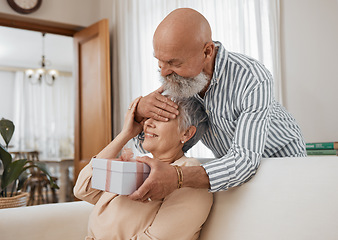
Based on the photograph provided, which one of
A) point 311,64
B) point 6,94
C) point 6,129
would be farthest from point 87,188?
point 6,94

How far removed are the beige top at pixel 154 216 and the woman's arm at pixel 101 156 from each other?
9 centimetres

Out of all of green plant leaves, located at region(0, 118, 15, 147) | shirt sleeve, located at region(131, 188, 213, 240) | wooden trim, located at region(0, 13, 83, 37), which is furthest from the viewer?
wooden trim, located at region(0, 13, 83, 37)

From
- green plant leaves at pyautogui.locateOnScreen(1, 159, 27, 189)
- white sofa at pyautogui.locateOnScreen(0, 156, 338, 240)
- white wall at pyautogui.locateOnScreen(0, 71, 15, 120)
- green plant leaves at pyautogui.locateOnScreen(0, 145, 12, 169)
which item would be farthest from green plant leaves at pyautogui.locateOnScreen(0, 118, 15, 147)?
white wall at pyautogui.locateOnScreen(0, 71, 15, 120)

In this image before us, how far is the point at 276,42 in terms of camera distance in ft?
8.57

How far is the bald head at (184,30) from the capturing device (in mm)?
1436

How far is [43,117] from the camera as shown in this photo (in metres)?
9.54

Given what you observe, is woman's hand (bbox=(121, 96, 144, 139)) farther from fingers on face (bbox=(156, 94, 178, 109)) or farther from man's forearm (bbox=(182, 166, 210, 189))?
man's forearm (bbox=(182, 166, 210, 189))

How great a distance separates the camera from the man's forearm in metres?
1.24

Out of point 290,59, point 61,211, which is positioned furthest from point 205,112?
point 290,59

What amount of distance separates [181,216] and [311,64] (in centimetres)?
157

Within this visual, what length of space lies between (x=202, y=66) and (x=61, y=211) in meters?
0.96

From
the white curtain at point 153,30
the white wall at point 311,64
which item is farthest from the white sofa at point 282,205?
the white curtain at point 153,30

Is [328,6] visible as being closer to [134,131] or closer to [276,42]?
[276,42]

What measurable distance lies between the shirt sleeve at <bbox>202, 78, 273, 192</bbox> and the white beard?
0.19 meters
